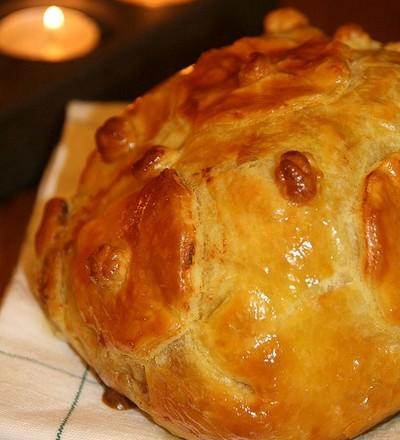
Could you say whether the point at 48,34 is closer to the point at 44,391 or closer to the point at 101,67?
the point at 101,67

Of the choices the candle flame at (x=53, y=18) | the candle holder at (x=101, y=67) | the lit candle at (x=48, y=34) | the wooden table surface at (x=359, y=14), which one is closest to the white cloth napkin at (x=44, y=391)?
the candle holder at (x=101, y=67)

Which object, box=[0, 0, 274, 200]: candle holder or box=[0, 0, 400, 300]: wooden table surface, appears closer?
box=[0, 0, 274, 200]: candle holder

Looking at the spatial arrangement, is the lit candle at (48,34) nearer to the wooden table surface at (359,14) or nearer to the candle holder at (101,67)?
the candle holder at (101,67)

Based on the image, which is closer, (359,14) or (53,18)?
(53,18)

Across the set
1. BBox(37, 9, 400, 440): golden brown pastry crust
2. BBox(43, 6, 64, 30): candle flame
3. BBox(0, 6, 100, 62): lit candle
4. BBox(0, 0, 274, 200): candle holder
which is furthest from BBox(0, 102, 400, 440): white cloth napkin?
BBox(43, 6, 64, 30): candle flame

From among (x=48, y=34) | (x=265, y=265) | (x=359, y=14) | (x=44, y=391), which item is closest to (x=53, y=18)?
(x=48, y=34)

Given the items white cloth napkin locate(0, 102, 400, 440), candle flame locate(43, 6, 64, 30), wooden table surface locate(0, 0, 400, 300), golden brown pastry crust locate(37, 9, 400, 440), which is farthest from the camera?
wooden table surface locate(0, 0, 400, 300)

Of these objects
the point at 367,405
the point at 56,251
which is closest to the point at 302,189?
the point at 367,405

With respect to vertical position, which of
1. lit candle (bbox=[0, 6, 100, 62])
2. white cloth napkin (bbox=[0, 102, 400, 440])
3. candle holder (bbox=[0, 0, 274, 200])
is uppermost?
lit candle (bbox=[0, 6, 100, 62])

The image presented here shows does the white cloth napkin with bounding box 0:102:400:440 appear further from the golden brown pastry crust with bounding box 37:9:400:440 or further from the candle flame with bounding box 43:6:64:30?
the candle flame with bounding box 43:6:64:30
